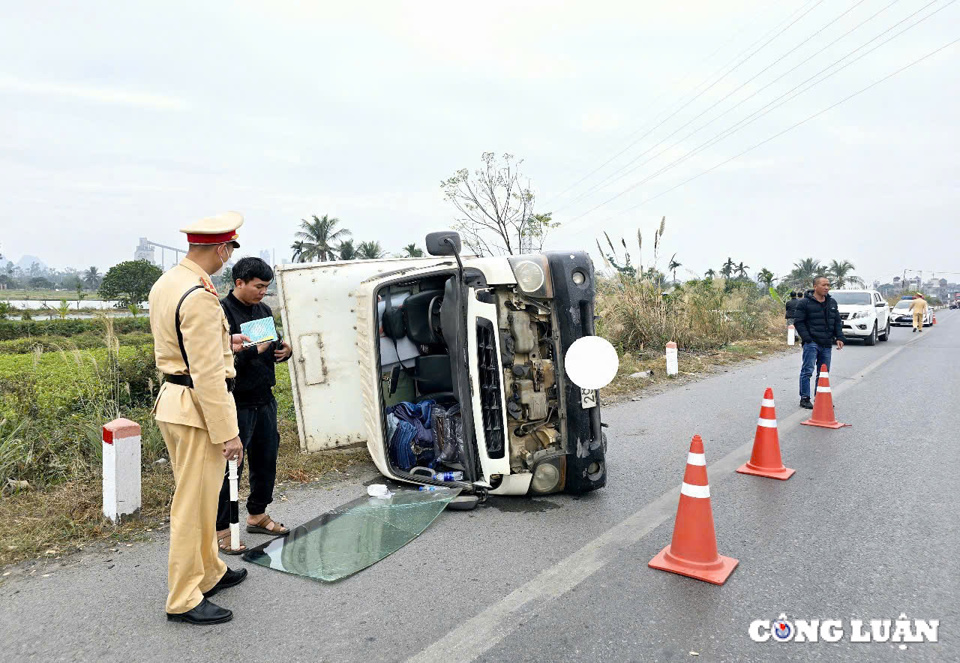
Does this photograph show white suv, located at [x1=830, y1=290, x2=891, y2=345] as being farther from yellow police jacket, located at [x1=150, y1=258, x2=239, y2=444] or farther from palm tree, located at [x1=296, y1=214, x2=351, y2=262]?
palm tree, located at [x1=296, y1=214, x2=351, y2=262]

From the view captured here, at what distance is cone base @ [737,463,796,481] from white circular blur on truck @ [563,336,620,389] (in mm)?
2123

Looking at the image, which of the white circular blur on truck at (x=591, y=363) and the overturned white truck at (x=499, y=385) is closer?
the white circular blur on truck at (x=591, y=363)

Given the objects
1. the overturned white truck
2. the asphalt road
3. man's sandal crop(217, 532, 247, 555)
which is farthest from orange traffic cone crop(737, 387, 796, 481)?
man's sandal crop(217, 532, 247, 555)

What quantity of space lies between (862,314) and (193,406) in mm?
19780

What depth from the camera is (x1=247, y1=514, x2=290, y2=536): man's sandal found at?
4.08m

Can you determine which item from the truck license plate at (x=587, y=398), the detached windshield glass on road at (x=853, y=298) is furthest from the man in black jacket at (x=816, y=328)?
the detached windshield glass on road at (x=853, y=298)

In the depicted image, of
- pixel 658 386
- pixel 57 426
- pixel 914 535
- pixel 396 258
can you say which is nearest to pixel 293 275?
pixel 396 258

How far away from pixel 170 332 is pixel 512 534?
7.93ft

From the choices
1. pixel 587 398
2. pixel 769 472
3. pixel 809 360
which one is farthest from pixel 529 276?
pixel 809 360

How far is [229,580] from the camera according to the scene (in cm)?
337

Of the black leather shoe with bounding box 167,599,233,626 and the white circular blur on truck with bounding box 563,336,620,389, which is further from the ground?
the white circular blur on truck with bounding box 563,336,620,389

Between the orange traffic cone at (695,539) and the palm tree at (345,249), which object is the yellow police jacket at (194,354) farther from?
the palm tree at (345,249)

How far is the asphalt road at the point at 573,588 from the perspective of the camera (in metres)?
2.74

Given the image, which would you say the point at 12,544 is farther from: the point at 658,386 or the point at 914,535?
the point at 658,386
